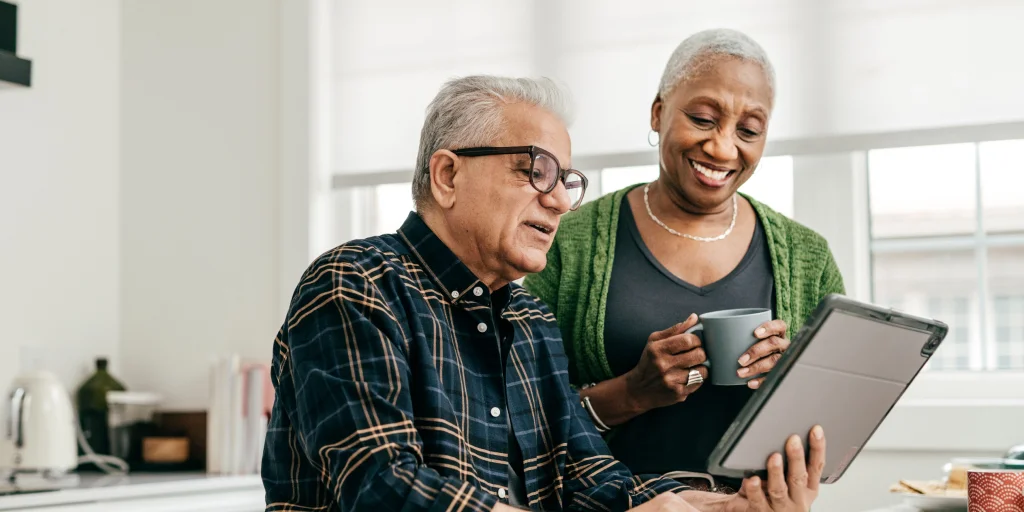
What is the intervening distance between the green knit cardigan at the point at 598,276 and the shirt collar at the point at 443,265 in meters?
0.42

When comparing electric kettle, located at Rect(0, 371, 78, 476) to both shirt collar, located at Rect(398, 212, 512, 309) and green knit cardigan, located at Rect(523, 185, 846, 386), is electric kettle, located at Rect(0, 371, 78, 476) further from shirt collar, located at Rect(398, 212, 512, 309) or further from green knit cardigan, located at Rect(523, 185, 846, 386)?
shirt collar, located at Rect(398, 212, 512, 309)

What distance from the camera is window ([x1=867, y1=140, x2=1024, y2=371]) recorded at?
278 centimetres

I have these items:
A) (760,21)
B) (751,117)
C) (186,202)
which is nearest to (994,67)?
(760,21)

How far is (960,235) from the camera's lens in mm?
2836

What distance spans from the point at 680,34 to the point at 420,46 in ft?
2.65

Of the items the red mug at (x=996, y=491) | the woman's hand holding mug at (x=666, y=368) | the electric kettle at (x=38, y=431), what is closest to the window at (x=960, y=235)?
the woman's hand holding mug at (x=666, y=368)

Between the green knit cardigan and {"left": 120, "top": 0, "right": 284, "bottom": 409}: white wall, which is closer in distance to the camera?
the green knit cardigan

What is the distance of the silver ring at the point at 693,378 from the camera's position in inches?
67.1

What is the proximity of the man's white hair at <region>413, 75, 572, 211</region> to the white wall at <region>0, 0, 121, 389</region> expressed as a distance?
207 centimetres

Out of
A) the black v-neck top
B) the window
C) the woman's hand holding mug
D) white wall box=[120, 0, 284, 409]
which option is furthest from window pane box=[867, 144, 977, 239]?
white wall box=[120, 0, 284, 409]

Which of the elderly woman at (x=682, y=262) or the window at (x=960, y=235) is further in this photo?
the window at (x=960, y=235)

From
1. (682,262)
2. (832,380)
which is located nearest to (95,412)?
(682,262)

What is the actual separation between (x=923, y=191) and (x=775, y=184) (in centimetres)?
38

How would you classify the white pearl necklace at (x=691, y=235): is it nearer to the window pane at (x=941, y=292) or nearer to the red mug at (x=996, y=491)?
the red mug at (x=996, y=491)
